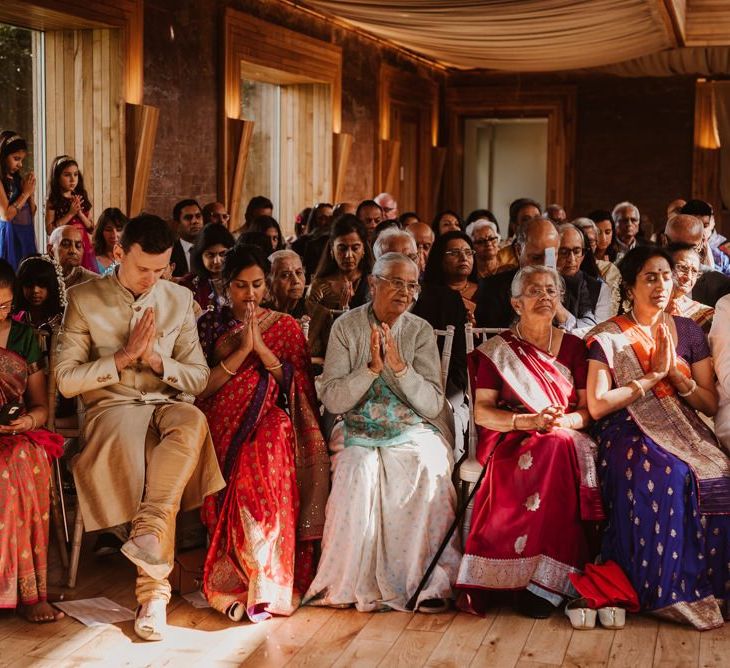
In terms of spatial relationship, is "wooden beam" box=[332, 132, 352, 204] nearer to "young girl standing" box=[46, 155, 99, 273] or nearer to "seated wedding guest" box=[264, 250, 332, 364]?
"young girl standing" box=[46, 155, 99, 273]

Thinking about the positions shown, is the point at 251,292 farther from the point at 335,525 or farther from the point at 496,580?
the point at 496,580

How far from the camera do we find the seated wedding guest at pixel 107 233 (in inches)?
249

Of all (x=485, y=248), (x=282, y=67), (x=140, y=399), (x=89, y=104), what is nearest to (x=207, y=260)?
(x=485, y=248)

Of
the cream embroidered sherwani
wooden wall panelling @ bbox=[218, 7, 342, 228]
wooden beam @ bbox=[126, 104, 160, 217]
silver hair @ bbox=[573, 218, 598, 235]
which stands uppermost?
wooden wall panelling @ bbox=[218, 7, 342, 228]

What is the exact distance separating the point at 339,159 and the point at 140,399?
738 centimetres

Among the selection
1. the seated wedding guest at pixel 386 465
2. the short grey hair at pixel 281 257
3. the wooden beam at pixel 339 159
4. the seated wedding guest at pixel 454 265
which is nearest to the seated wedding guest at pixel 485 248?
the seated wedding guest at pixel 454 265

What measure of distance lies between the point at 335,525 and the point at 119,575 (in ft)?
2.86

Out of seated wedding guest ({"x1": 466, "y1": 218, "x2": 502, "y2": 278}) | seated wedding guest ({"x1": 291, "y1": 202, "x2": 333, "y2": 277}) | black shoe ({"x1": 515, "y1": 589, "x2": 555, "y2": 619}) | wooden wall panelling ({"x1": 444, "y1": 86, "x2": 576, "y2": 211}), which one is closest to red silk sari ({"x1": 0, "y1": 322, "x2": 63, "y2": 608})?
black shoe ({"x1": 515, "y1": 589, "x2": 555, "y2": 619})

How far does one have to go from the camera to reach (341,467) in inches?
153

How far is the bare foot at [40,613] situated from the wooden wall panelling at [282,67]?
560 cm

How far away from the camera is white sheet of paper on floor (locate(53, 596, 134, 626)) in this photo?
142 inches

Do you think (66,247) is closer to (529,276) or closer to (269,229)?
(269,229)

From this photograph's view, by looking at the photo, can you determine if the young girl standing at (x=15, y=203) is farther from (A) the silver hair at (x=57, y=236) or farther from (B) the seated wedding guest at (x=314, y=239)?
(B) the seated wedding guest at (x=314, y=239)

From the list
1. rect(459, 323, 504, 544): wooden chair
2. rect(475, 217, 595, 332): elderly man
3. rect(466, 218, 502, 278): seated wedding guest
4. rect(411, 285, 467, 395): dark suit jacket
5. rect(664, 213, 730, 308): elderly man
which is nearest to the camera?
rect(459, 323, 504, 544): wooden chair
